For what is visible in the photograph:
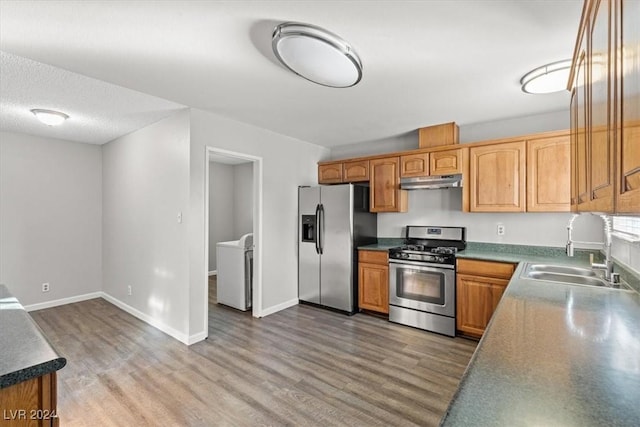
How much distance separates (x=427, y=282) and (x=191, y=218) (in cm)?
268

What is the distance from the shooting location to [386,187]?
3.98 m

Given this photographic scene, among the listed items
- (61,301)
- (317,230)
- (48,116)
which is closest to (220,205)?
(61,301)

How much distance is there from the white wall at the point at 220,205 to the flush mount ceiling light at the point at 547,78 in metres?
5.62

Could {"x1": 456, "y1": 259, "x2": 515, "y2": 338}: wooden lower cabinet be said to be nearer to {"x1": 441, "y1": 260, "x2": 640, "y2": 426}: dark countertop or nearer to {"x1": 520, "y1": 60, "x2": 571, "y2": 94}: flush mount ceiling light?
{"x1": 441, "y1": 260, "x2": 640, "y2": 426}: dark countertop

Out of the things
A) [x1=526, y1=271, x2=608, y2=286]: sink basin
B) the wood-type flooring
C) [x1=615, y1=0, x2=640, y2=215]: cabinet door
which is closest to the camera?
[x1=615, y1=0, x2=640, y2=215]: cabinet door

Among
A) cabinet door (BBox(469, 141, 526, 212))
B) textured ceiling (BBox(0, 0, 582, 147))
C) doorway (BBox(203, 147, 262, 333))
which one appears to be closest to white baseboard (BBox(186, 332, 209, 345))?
textured ceiling (BBox(0, 0, 582, 147))

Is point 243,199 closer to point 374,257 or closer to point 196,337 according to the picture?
point 374,257

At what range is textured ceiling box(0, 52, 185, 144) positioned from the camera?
2369mm

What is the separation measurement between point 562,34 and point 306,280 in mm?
3650

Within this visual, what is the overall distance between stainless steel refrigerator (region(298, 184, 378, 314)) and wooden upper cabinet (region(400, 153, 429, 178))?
0.62 metres

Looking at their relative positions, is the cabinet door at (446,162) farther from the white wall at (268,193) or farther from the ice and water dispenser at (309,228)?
the white wall at (268,193)

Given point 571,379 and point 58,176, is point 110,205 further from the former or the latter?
point 571,379

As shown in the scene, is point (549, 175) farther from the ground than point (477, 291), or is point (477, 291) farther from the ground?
point (549, 175)

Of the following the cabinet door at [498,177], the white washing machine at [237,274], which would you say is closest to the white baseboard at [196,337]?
the white washing machine at [237,274]
